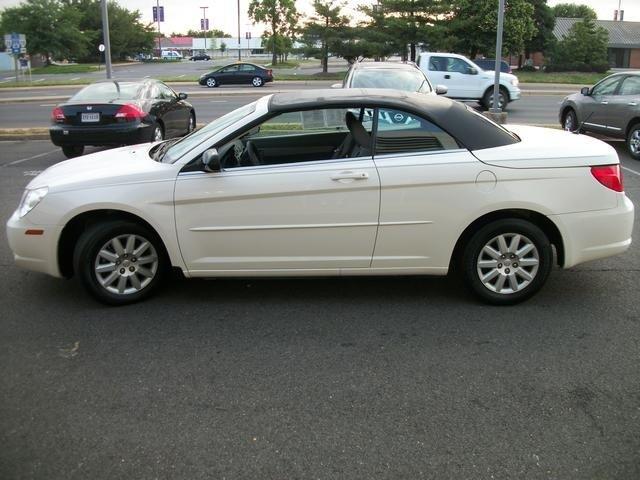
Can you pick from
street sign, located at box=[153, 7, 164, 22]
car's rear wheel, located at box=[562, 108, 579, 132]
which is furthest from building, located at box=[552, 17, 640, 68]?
car's rear wheel, located at box=[562, 108, 579, 132]

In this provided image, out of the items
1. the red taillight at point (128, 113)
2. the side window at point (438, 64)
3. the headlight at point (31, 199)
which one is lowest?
the headlight at point (31, 199)

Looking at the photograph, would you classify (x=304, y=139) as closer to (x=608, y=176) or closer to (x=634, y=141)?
(x=608, y=176)

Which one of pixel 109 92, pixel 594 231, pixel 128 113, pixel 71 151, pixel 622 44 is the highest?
pixel 622 44

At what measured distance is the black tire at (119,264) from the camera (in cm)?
457

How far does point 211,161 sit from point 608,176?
2865 millimetres

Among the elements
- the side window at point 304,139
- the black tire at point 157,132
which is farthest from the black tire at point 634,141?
the black tire at point 157,132

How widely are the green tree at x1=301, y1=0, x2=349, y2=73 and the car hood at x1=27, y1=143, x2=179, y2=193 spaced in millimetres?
40069

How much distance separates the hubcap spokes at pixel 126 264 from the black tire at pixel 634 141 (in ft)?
30.9

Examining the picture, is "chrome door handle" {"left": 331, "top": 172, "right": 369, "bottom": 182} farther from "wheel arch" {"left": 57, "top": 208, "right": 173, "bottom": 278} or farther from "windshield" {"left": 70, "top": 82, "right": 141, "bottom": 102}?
"windshield" {"left": 70, "top": 82, "right": 141, "bottom": 102}

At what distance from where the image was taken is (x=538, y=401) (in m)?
3.39

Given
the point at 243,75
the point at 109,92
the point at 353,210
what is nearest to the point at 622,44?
the point at 243,75

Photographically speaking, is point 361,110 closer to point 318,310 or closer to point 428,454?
point 318,310

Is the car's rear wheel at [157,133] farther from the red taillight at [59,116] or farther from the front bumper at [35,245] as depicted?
the front bumper at [35,245]

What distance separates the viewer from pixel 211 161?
4.40 m
